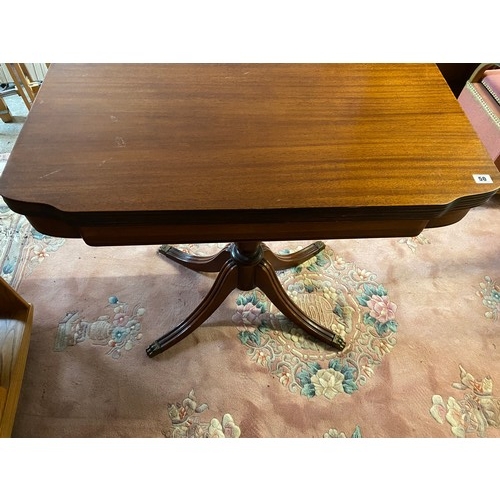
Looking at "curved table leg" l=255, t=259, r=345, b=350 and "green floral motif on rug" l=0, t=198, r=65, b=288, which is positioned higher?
"curved table leg" l=255, t=259, r=345, b=350

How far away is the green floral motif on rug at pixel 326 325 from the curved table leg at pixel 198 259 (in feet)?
0.46

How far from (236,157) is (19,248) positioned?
1040 mm

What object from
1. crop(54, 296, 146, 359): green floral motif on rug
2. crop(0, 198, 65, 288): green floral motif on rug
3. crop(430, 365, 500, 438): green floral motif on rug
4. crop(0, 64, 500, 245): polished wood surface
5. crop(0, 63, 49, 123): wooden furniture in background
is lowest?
crop(54, 296, 146, 359): green floral motif on rug

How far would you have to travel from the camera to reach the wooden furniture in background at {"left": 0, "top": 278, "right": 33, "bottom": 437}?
936 millimetres

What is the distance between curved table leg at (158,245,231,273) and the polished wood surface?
0.51 metres

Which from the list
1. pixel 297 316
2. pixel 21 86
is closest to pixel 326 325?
pixel 297 316

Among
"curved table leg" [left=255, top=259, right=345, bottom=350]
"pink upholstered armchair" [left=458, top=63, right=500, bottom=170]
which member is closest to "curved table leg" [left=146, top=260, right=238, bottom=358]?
"curved table leg" [left=255, top=259, right=345, bottom=350]

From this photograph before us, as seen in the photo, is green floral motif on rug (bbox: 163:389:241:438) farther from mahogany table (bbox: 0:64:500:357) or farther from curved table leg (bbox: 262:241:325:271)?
mahogany table (bbox: 0:64:500:357)

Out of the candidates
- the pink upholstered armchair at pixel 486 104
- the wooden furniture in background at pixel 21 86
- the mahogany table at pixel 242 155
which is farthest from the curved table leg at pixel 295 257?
the wooden furniture in background at pixel 21 86

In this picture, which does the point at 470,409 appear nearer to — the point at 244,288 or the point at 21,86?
the point at 244,288

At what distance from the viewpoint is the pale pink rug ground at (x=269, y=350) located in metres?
1.00

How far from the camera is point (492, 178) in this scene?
0.60m

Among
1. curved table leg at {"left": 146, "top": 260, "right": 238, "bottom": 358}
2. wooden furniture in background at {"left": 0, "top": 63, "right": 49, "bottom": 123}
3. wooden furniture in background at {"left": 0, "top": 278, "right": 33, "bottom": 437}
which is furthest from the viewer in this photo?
wooden furniture in background at {"left": 0, "top": 63, "right": 49, "bottom": 123}

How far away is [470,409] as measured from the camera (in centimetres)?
103
